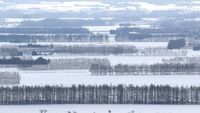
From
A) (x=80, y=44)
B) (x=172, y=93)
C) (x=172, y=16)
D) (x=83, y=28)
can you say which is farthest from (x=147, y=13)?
(x=172, y=93)

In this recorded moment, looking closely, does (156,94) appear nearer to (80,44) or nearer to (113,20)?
(80,44)

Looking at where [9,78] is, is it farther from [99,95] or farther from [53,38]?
[53,38]

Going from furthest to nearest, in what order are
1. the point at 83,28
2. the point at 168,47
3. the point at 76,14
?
the point at 76,14, the point at 83,28, the point at 168,47

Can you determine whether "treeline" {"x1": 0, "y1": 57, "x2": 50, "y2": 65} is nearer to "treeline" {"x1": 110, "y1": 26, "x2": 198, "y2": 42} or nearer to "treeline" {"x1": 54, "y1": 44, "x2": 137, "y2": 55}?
"treeline" {"x1": 54, "y1": 44, "x2": 137, "y2": 55}

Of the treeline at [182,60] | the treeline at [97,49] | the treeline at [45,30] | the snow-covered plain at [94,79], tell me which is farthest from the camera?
the treeline at [45,30]

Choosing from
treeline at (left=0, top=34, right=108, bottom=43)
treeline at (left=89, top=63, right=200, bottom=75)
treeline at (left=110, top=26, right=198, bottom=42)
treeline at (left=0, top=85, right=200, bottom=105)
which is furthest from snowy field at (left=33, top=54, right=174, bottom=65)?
treeline at (left=0, top=85, right=200, bottom=105)

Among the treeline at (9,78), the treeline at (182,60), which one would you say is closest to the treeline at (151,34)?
the treeline at (182,60)

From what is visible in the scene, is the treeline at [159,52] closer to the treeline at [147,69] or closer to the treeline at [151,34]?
the treeline at [151,34]
